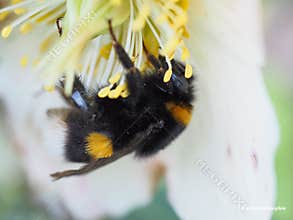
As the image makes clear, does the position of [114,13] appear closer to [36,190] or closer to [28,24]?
[28,24]

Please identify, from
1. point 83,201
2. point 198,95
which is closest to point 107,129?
point 198,95

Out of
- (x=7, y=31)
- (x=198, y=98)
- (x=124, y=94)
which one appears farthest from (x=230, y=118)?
(x=7, y=31)

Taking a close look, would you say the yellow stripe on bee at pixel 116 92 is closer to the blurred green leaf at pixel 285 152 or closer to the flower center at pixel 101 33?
the flower center at pixel 101 33

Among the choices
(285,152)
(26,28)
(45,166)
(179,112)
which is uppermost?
(26,28)

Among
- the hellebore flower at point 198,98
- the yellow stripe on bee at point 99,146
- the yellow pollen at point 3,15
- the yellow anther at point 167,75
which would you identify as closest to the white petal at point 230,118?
the hellebore flower at point 198,98

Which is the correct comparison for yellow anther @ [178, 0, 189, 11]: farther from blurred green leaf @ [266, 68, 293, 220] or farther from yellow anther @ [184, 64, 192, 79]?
blurred green leaf @ [266, 68, 293, 220]

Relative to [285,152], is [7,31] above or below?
above

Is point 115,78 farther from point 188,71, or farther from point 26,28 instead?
point 26,28
